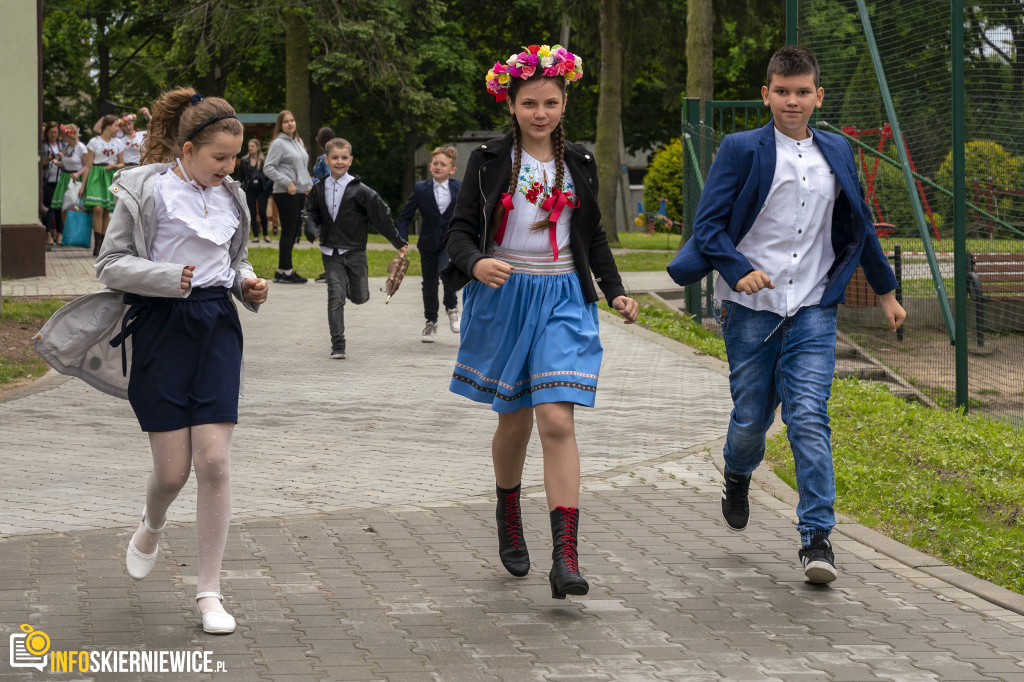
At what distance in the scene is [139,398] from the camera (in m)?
4.41

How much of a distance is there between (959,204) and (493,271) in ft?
19.4

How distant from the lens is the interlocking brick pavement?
4.19 m

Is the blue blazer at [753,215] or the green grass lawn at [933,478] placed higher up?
the blue blazer at [753,215]

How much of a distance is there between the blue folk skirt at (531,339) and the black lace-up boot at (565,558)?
41 centimetres

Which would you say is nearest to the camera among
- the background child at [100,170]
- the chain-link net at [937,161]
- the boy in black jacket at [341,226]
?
the chain-link net at [937,161]

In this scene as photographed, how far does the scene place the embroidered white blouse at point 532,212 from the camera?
16.1 feet

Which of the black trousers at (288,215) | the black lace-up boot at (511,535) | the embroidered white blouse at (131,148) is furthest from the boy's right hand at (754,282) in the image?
the embroidered white blouse at (131,148)

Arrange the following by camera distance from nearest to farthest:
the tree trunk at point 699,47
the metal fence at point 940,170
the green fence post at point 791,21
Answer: the metal fence at point 940,170 → the green fence post at point 791,21 → the tree trunk at point 699,47

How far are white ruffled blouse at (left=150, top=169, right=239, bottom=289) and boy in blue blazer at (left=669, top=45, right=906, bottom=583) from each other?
1.84m

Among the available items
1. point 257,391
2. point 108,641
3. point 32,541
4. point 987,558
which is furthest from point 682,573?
point 257,391

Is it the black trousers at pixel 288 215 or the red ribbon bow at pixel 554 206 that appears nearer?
the red ribbon bow at pixel 554 206

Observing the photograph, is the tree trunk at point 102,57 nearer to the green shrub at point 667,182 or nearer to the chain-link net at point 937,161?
the green shrub at point 667,182

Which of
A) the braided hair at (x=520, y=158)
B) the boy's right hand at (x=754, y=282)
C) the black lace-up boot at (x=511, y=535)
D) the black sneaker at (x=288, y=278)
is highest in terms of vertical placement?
the braided hair at (x=520, y=158)

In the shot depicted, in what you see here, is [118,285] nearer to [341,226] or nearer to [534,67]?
[534,67]
